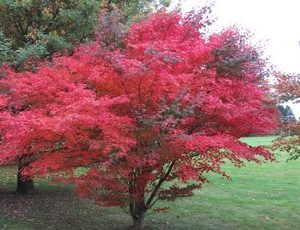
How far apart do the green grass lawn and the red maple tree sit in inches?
97.6

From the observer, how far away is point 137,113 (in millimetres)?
7648

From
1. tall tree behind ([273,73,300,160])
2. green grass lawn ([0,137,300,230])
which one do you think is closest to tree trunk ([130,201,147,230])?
green grass lawn ([0,137,300,230])

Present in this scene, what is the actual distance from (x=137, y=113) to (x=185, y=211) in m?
6.44

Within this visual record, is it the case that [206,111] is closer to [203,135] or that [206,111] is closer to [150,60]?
[203,135]

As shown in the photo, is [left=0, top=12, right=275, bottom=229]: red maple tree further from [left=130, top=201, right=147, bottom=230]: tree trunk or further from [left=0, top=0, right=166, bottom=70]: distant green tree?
[left=0, top=0, right=166, bottom=70]: distant green tree

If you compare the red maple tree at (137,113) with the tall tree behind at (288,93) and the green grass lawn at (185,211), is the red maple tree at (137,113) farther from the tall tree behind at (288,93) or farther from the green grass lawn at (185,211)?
the green grass lawn at (185,211)

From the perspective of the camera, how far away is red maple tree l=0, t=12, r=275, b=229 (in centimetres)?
743

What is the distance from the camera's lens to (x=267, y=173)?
74.9ft

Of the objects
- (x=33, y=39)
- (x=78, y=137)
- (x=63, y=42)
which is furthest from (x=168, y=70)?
(x=33, y=39)

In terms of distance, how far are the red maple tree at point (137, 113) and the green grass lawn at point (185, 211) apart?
8.14 feet

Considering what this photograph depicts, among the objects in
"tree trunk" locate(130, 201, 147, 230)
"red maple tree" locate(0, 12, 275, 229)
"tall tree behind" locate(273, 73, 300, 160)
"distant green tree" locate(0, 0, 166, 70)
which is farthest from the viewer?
"distant green tree" locate(0, 0, 166, 70)

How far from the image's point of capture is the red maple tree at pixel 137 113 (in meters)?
7.43

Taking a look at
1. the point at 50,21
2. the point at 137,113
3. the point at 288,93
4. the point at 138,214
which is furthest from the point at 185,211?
the point at 50,21

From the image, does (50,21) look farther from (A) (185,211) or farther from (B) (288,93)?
(B) (288,93)
